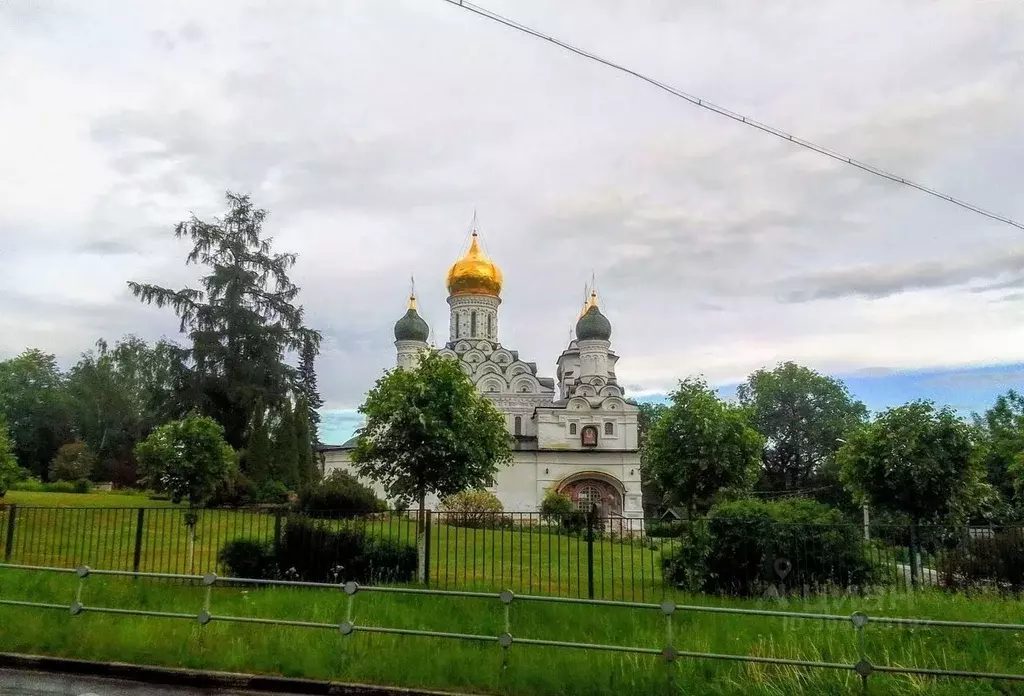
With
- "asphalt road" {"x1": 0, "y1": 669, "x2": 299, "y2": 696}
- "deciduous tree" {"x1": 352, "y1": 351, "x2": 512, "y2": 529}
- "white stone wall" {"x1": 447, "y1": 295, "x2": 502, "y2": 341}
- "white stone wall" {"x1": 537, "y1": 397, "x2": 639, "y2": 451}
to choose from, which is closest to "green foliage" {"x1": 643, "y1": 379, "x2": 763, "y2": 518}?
"deciduous tree" {"x1": 352, "y1": 351, "x2": 512, "y2": 529}

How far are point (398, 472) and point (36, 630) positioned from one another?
6.78m

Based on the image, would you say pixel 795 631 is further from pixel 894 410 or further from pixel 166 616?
pixel 894 410

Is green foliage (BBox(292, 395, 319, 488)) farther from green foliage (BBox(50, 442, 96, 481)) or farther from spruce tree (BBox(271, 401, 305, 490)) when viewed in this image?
green foliage (BBox(50, 442, 96, 481))

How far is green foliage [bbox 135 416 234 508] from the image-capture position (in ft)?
46.1

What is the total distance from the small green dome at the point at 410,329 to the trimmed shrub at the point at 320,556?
33096mm

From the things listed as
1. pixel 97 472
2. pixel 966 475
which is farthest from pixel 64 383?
pixel 966 475

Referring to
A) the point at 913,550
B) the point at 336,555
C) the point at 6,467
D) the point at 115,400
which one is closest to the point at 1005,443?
the point at 913,550

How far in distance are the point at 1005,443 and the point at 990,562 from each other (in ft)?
86.6

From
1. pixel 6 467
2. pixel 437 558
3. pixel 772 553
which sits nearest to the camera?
pixel 772 553

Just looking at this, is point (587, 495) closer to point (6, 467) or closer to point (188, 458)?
point (6, 467)

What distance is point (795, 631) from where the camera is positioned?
24.9 feet

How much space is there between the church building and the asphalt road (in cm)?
2845

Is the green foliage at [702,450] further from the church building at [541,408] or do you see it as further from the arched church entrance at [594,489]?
the arched church entrance at [594,489]

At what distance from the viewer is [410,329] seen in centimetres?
4472
